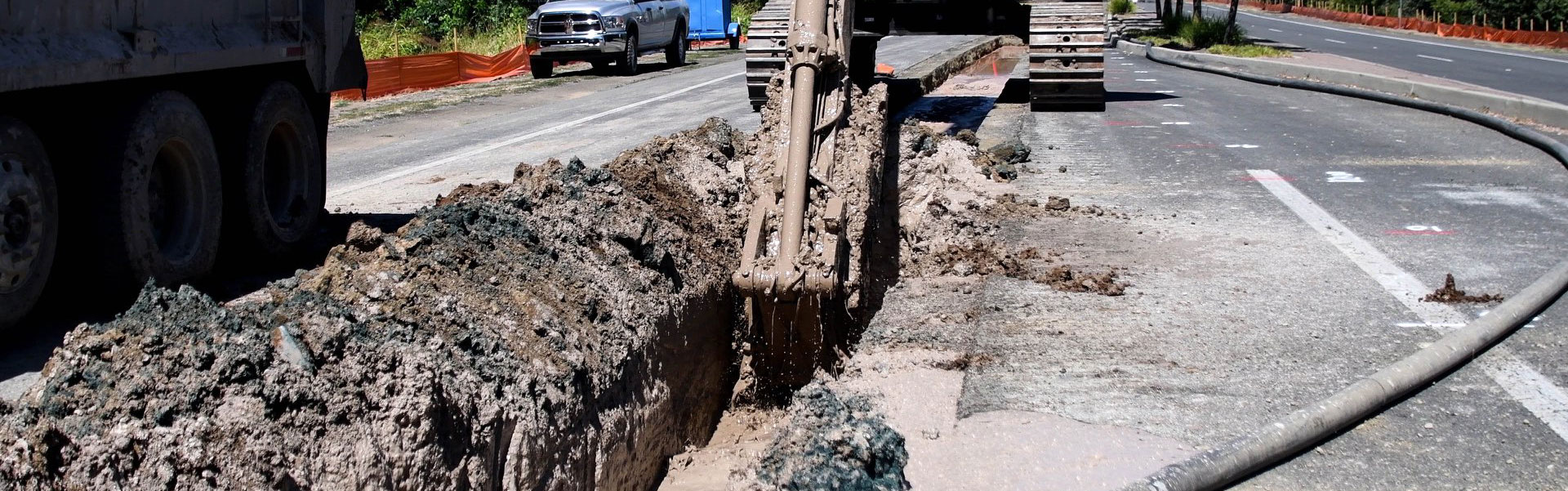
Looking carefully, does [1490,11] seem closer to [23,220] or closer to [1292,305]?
[1292,305]

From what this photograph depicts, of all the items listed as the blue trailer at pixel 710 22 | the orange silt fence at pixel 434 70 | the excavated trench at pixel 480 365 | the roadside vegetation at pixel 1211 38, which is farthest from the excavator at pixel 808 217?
the blue trailer at pixel 710 22

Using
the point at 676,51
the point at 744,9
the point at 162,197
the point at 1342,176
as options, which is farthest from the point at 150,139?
the point at 744,9

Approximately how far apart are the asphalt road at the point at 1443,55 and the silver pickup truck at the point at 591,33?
607 inches

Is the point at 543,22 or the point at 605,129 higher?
the point at 543,22

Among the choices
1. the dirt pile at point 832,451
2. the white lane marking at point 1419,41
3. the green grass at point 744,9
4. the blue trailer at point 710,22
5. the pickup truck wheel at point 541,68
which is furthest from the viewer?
the green grass at point 744,9

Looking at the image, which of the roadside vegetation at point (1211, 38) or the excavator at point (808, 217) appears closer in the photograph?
the excavator at point (808, 217)

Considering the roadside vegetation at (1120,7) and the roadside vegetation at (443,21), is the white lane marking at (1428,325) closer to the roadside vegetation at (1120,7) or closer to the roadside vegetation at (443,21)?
the roadside vegetation at (443,21)

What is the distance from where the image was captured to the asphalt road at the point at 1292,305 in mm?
4664

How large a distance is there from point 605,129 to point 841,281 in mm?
9073

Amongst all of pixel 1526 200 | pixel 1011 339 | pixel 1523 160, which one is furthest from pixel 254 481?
pixel 1523 160

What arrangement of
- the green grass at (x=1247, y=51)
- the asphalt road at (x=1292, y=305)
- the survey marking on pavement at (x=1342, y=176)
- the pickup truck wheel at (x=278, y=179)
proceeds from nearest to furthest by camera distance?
the asphalt road at (x=1292, y=305), the pickup truck wheel at (x=278, y=179), the survey marking on pavement at (x=1342, y=176), the green grass at (x=1247, y=51)

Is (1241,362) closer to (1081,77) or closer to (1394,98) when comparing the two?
(1081,77)

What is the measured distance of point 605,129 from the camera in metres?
14.6

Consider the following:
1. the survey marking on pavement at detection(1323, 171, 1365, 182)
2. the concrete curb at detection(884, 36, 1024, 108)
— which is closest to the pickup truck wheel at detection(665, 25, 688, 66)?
the concrete curb at detection(884, 36, 1024, 108)
